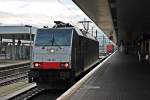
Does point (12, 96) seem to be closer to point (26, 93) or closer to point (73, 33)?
point (26, 93)

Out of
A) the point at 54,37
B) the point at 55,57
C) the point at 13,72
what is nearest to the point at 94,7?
the point at 13,72

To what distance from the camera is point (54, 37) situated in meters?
20.3

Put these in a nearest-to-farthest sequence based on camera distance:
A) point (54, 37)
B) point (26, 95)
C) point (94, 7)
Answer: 1. point (26, 95)
2. point (54, 37)
3. point (94, 7)

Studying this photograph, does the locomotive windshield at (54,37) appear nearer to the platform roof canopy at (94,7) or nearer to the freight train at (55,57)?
the freight train at (55,57)

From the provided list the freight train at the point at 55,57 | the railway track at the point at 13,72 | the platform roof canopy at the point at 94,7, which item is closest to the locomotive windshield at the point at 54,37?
the freight train at the point at 55,57

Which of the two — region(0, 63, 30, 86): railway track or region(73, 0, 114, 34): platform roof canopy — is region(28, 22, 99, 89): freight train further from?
region(0, 63, 30, 86): railway track

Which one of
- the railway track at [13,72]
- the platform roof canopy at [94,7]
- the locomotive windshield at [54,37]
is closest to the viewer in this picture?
the locomotive windshield at [54,37]

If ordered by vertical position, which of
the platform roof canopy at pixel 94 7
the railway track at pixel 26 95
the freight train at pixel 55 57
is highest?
the platform roof canopy at pixel 94 7

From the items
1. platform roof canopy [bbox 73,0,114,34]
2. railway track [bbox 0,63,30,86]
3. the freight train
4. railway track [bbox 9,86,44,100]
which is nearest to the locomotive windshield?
the freight train

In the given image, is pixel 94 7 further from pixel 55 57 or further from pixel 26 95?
pixel 26 95

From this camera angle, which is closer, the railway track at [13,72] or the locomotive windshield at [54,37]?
the locomotive windshield at [54,37]

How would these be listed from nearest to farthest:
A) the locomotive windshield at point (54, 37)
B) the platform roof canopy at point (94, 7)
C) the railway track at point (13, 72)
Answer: the locomotive windshield at point (54, 37)
the platform roof canopy at point (94, 7)
the railway track at point (13, 72)

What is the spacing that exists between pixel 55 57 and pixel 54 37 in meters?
1.25

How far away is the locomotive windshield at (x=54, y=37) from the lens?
2005 cm
